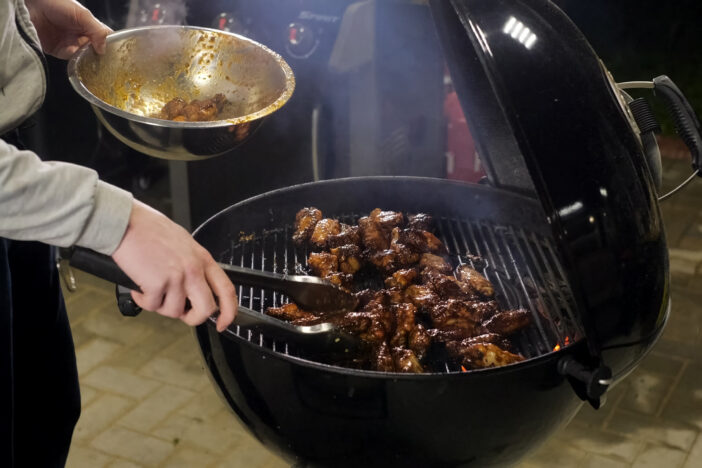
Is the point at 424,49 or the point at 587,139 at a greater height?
the point at 587,139

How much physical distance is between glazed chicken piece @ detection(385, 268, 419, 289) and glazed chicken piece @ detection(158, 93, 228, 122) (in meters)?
0.62

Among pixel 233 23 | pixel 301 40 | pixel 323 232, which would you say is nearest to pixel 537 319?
pixel 323 232

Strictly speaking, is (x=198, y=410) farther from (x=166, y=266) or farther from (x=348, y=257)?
(x=166, y=266)

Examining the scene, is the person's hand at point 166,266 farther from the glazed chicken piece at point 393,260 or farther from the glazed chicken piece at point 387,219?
the glazed chicken piece at point 387,219

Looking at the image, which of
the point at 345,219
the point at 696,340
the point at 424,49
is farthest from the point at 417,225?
the point at 696,340

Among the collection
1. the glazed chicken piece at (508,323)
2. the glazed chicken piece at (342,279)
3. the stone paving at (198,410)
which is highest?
the glazed chicken piece at (508,323)

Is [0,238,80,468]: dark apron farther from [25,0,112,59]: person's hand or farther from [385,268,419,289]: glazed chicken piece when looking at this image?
[385,268,419,289]: glazed chicken piece

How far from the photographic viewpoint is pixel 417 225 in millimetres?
2213

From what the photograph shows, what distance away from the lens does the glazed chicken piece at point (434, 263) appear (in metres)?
2.08

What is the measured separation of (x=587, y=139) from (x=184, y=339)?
2591mm

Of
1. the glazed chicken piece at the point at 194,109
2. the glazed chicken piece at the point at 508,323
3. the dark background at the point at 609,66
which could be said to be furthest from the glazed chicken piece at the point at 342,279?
the dark background at the point at 609,66

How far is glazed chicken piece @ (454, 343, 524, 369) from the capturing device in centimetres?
170

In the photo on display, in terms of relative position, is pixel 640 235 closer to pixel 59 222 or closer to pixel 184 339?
pixel 59 222

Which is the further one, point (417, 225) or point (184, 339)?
point (184, 339)
